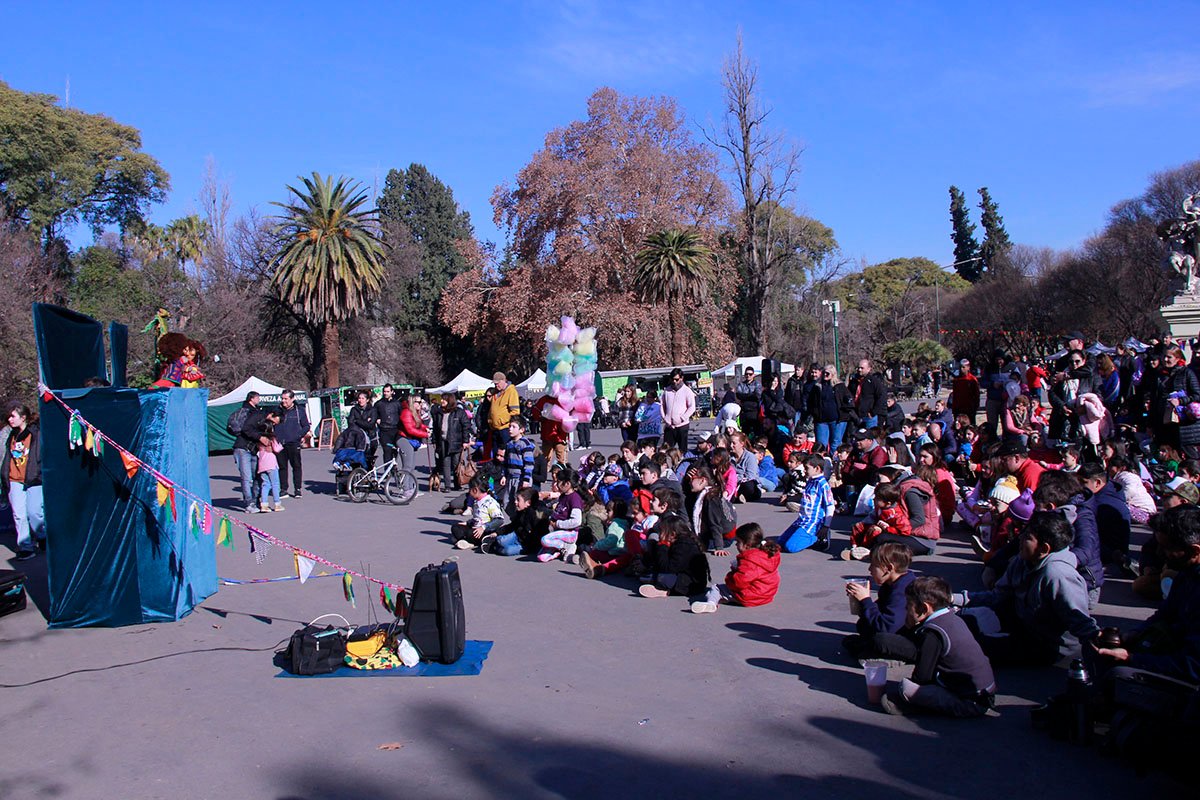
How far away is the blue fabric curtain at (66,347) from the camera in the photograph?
816 cm

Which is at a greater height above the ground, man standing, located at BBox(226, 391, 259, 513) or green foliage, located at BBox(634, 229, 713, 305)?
green foliage, located at BBox(634, 229, 713, 305)

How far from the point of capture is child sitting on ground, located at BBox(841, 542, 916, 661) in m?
6.02

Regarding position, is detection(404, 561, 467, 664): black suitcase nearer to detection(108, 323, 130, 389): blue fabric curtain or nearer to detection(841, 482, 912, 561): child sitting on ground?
detection(841, 482, 912, 561): child sitting on ground

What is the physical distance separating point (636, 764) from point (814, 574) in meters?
4.66

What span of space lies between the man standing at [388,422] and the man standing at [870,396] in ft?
25.0

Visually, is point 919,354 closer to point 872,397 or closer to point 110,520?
point 872,397

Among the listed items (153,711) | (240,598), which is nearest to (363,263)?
(240,598)

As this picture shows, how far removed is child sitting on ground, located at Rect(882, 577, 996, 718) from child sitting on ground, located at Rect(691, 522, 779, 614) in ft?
8.01

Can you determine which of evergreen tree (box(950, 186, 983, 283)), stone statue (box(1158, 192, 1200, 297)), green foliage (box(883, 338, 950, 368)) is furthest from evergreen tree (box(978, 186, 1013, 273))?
stone statue (box(1158, 192, 1200, 297))

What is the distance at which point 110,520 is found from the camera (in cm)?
800

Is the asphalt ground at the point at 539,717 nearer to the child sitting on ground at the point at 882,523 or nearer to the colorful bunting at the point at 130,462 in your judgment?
the child sitting on ground at the point at 882,523

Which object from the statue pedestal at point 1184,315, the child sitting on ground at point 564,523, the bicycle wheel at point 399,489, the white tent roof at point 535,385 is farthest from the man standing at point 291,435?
the white tent roof at point 535,385

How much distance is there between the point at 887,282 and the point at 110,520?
261 ft

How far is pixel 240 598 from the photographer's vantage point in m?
9.03
